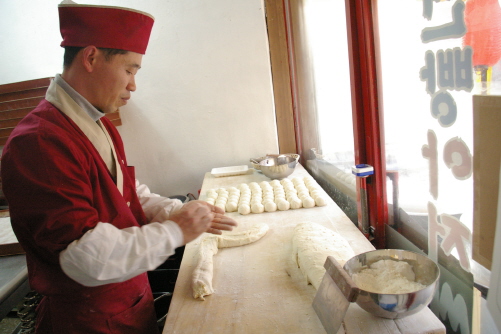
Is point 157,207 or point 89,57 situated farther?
point 157,207

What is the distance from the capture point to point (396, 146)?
5.32 feet

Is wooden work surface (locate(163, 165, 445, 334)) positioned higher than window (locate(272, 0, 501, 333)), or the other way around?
window (locate(272, 0, 501, 333))

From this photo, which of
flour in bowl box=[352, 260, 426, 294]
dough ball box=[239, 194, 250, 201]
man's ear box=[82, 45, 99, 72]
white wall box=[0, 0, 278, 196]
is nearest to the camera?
flour in bowl box=[352, 260, 426, 294]

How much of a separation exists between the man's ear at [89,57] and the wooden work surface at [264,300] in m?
1.01

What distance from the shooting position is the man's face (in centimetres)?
141

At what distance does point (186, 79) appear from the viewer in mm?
3682

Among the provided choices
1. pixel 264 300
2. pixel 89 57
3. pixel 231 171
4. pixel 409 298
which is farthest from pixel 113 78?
pixel 231 171

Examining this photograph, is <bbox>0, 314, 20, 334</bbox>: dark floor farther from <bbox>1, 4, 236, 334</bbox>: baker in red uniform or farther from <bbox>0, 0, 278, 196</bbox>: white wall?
<bbox>1, 4, 236, 334</bbox>: baker in red uniform

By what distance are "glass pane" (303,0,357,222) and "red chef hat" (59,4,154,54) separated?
4.26 feet

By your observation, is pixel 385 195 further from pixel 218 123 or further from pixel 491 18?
pixel 218 123

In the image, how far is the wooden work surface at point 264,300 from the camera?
1.17m

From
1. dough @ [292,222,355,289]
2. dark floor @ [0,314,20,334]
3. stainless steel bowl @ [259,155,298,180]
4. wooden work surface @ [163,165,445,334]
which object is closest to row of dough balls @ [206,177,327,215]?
stainless steel bowl @ [259,155,298,180]

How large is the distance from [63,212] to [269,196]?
1.58m

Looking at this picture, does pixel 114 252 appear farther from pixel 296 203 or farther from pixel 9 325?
pixel 9 325
